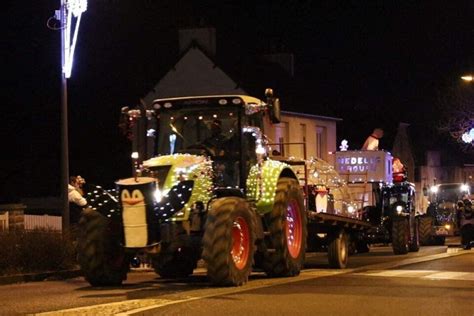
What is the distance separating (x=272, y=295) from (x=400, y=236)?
42.3 feet

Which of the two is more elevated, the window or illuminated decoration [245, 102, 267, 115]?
the window

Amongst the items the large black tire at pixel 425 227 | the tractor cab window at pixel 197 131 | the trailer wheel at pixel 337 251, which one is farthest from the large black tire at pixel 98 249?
the large black tire at pixel 425 227

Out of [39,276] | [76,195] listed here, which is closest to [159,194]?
[39,276]

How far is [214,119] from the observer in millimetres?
16594

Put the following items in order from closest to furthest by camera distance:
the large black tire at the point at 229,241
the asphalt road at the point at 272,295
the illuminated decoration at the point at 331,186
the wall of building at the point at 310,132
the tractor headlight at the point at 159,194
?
the asphalt road at the point at 272,295, the large black tire at the point at 229,241, the tractor headlight at the point at 159,194, the illuminated decoration at the point at 331,186, the wall of building at the point at 310,132

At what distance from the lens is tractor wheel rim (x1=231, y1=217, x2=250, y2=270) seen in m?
14.9

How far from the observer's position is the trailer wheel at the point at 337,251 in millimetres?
19656

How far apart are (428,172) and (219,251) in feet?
195

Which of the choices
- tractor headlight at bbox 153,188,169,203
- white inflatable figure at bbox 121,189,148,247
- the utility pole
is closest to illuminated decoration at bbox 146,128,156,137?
tractor headlight at bbox 153,188,169,203

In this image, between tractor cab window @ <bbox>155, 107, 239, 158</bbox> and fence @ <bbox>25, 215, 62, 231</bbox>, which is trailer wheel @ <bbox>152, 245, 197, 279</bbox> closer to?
tractor cab window @ <bbox>155, 107, 239, 158</bbox>

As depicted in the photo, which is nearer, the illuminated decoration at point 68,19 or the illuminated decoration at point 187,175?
the illuminated decoration at point 187,175

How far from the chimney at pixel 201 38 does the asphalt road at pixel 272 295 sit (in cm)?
2518

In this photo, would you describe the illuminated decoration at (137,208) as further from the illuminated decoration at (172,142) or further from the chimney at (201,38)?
the chimney at (201,38)

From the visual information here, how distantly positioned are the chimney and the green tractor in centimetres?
2558
